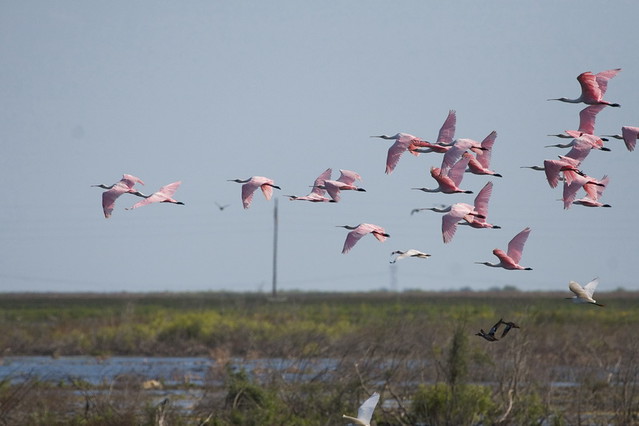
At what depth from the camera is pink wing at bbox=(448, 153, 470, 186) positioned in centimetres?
1197

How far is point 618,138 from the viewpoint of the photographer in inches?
472

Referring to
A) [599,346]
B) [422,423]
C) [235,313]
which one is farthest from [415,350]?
[235,313]

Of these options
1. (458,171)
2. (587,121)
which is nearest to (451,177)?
(458,171)

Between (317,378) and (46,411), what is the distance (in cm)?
559

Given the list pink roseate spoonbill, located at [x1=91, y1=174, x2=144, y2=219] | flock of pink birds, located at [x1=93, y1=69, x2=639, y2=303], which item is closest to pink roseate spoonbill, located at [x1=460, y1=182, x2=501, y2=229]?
flock of pink birds, located at [x1=93, y1=69, x2=639, y2=303]

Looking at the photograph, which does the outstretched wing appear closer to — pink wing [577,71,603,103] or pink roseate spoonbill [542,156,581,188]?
pink roseate spoonbill [542,156,581,188]

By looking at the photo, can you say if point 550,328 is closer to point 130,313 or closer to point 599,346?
point 599,346

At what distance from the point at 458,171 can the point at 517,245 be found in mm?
1028

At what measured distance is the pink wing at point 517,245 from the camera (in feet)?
39.6

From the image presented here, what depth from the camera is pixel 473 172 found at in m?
12.4

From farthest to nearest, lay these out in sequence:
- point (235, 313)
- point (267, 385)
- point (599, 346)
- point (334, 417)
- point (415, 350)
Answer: point (235, 313) → point (599, 346) → point (415, 350) → point (267, 385) → point (334, 417)

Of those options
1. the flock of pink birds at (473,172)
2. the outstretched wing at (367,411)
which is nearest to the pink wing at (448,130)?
the flock of pink birds at (473,172)

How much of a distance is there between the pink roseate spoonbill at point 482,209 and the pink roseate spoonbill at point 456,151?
543 mm

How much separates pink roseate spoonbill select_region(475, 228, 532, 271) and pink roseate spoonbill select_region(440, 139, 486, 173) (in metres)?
1.04
